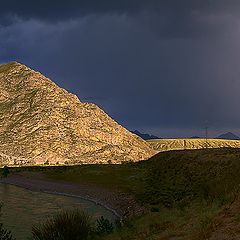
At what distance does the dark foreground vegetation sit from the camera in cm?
1529

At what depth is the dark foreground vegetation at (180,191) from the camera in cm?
1529

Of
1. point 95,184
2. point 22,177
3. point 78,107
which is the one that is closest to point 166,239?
point 95,184

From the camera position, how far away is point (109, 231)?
62.5 ft

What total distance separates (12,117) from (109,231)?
119598 mm

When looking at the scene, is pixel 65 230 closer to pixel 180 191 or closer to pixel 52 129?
pixel 180 191

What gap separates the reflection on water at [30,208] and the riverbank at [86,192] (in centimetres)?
129

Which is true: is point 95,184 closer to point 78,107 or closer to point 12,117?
point 12,117

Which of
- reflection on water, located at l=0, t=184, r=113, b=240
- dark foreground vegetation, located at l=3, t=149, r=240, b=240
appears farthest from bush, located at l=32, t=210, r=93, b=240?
reflection on water, located at l=0, t=184, r=113, b=240

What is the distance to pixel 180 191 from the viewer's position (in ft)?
120

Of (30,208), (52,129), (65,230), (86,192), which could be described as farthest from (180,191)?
(52,129)

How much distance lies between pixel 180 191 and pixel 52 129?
96529mm

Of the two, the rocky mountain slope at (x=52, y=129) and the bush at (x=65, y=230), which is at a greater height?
Result: the rocky mountain slope at (x=52, y=129)

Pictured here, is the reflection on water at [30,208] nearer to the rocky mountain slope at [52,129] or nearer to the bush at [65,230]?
the bush at [65,230]

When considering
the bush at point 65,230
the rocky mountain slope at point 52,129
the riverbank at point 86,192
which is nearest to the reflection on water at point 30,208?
the riverbank at point 86,192
